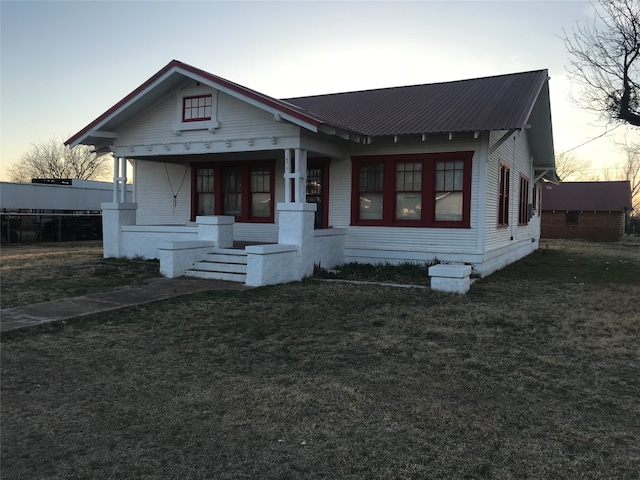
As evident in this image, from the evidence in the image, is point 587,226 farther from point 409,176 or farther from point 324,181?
point 324,181

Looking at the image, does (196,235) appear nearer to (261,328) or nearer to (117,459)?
(261,328)

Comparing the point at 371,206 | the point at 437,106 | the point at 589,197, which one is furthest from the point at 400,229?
the point at 589,197

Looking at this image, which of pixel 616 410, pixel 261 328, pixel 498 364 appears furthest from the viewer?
pixel 261 328

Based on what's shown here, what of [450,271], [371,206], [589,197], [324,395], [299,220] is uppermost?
[589,197]

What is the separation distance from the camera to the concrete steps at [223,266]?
35.8ft

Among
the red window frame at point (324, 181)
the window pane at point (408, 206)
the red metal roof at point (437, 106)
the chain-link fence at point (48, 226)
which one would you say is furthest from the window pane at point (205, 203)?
the chain-link fence at point (48, 226)

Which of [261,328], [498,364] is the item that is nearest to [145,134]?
[261,328]

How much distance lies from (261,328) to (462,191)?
711 cm

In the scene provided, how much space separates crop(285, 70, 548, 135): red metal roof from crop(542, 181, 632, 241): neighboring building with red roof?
72.0 ft

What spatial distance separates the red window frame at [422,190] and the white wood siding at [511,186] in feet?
2.23

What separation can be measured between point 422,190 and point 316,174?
3.07 m

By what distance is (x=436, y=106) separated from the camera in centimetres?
1375

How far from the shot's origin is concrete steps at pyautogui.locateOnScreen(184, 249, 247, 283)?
1090 centimetres

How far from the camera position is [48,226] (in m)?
23.8
